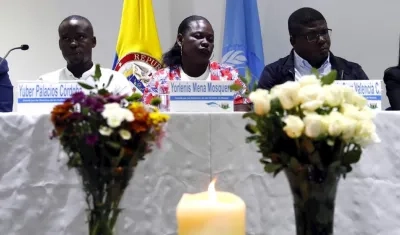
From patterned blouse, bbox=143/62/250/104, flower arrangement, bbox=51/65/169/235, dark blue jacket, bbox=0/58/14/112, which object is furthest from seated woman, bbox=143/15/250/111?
flower arrangement, bbox=51/65/169/235

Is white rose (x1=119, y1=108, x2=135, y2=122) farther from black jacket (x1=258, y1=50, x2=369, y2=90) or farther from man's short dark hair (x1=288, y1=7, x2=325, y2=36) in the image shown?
man's short dark hair (x1=288, y1=7, x2=325, y2=36)

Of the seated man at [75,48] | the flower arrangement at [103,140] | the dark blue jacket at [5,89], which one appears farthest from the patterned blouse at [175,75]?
the flower arrangement at [103,140]

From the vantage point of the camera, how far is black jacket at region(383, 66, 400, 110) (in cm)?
197

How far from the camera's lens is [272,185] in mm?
1225

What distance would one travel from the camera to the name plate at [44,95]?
1445 mm

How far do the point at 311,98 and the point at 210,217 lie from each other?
8.5 inches

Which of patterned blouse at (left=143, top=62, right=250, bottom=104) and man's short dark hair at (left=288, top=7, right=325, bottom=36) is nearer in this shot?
patterned blouse at (left=143, top=62, right=250, bottom=104)

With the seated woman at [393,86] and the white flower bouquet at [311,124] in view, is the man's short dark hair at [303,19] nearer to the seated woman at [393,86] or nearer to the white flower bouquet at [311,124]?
the seated woman at [393,86]

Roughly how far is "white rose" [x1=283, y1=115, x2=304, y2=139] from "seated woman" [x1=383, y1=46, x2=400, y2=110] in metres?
1.24

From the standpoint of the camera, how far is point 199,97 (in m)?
1.43

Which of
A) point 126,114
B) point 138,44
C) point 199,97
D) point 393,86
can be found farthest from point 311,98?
point 138,44

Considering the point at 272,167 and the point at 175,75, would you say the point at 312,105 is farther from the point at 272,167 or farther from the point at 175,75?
the point at 175,75

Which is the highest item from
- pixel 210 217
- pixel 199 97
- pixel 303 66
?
pixel 303 66

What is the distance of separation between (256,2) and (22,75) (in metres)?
1.26
